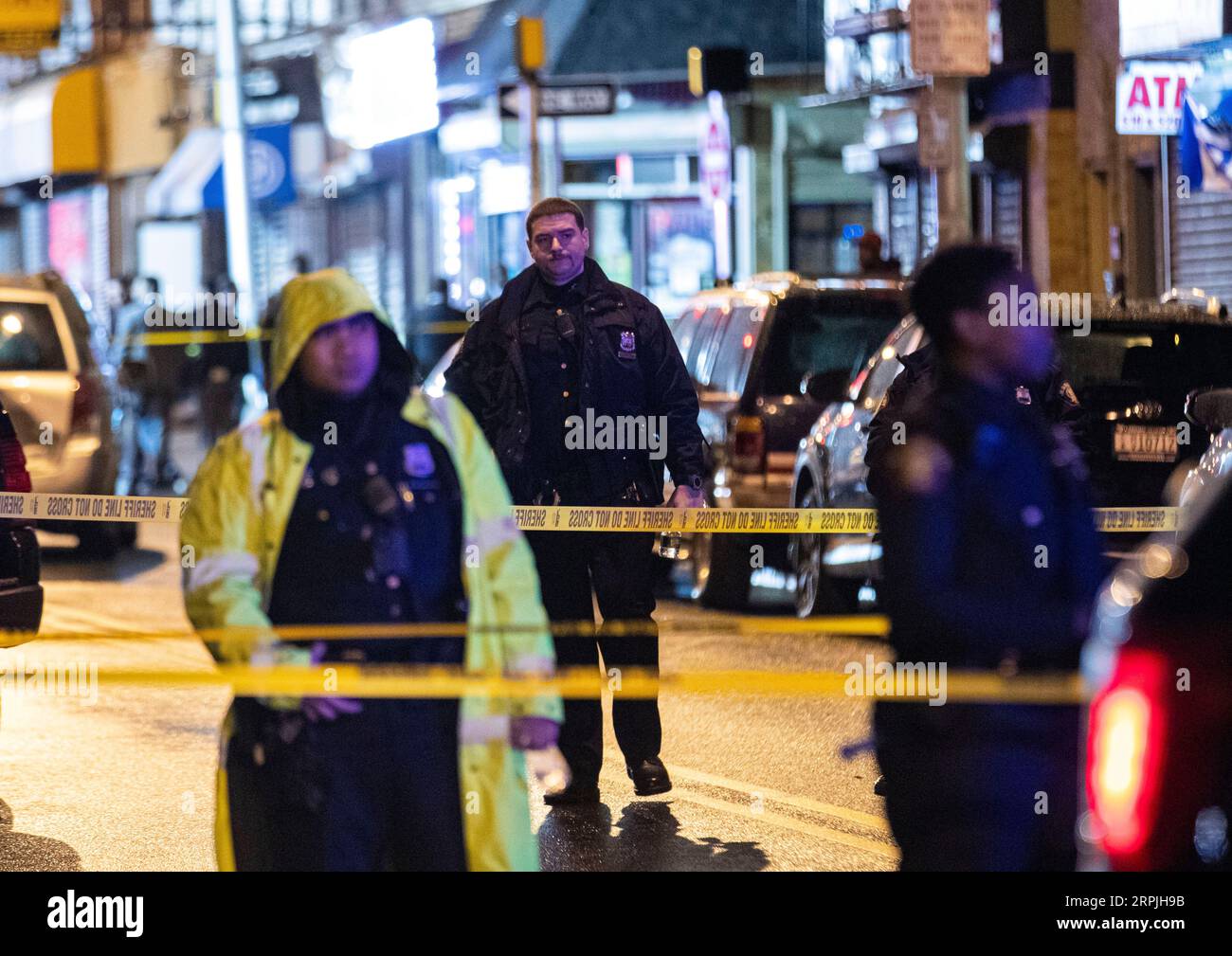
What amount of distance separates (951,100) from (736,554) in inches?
152

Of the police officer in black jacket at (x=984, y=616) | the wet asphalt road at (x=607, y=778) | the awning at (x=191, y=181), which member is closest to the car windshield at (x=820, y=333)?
the wet asphalt road at (x=607, y=778)

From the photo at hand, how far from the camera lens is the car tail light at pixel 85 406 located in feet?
53.4

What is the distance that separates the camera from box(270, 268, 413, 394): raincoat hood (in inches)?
194

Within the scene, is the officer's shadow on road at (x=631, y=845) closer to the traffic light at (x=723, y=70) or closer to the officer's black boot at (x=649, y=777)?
the officer's black boot at (x=649, y=777)

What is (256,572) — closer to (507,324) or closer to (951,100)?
(507,324)

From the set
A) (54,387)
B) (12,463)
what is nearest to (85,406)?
(54,387)

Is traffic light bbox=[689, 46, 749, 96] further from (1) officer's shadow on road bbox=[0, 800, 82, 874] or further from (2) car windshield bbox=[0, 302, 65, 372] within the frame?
(1) officer's shadow on road bbox=[0, 800, 82, 874]

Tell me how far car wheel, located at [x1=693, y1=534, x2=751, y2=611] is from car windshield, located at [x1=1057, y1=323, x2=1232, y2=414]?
3.38 m

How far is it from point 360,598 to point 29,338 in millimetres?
11950

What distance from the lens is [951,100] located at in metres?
16.2

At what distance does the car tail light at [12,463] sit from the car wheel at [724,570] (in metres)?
5.51

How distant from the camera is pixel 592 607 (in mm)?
8320

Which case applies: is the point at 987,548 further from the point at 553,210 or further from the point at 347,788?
the point at 553,210
